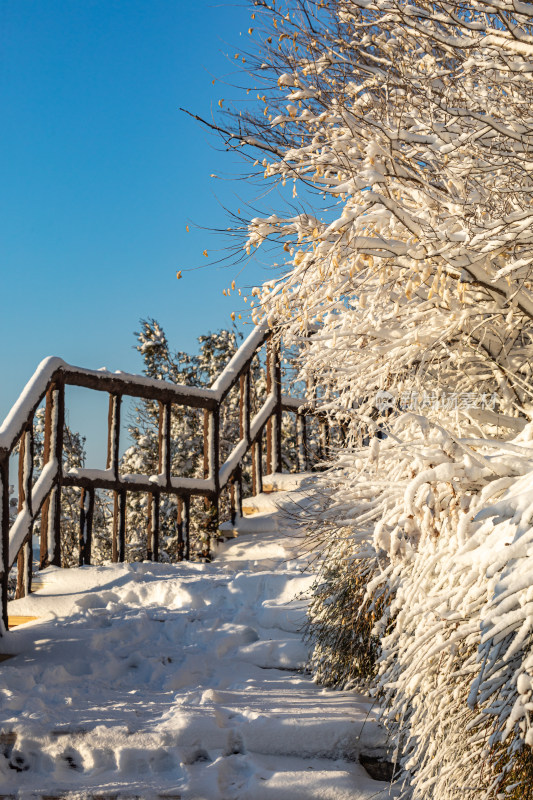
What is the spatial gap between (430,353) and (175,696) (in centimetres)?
233

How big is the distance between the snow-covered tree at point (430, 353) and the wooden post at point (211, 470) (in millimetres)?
1706

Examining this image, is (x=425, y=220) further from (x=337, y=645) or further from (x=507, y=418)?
(x=337, y=645)

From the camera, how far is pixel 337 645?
14.3 feet

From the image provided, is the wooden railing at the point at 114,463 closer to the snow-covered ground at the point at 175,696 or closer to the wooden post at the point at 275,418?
the wooden post at the point at 275,418

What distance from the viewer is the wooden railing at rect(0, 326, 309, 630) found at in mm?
5117

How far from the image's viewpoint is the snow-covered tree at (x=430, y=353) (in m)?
2.81

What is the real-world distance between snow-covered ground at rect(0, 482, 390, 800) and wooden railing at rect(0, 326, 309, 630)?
46 cm

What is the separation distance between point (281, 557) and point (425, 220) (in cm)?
326

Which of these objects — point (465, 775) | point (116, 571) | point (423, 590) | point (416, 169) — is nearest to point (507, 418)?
point (423, 590)

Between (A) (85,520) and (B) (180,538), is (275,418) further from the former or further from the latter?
(A) (85,520)

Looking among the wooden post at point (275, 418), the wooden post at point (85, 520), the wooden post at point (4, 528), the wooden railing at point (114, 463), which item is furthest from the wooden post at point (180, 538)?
the wooden post at point (4, 528)

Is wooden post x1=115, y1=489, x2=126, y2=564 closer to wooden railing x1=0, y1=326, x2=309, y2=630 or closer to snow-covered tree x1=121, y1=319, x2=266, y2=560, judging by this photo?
wooden railing x1=0, y1=326, x2=309, y2=630

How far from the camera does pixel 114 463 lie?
611cm

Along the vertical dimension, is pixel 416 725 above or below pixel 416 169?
below
